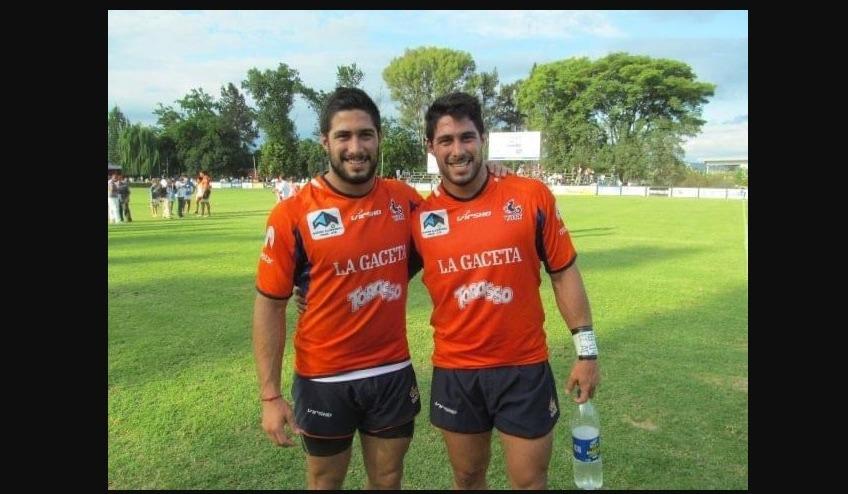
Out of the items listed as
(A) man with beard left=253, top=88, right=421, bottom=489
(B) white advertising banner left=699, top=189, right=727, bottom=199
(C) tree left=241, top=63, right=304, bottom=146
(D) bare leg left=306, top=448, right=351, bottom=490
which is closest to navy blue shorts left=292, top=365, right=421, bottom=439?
(A) man with beard left=253, top=88, right=421, bottom=489

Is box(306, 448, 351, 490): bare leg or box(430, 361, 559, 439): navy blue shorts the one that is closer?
box(430, 361, 559, 439): navy blue shorts

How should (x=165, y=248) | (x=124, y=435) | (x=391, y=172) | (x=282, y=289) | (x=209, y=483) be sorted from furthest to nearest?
1. (x=391, y=172)
2. (x=165, y=248)
3. (x=124, y=435)
4. (x=209, y=483)
5. (x=282, y=289)

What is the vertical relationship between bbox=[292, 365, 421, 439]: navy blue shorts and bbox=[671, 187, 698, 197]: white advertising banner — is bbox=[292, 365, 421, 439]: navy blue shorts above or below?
below

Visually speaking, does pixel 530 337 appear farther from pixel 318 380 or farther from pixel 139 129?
pixel 139 129

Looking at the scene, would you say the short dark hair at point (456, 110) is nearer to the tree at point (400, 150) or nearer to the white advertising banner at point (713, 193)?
the white advertising banner at point (713, 193)

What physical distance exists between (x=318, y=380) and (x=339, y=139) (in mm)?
1310

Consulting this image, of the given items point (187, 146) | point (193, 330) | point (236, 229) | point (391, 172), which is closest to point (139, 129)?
point (187, 146)

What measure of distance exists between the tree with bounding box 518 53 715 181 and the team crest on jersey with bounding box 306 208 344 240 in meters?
61.4

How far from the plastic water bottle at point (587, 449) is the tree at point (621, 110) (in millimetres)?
59735

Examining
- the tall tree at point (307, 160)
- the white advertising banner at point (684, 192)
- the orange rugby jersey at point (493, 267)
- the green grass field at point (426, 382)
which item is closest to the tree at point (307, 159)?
the tall tree at point (307, 160)

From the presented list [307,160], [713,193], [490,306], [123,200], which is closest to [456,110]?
[490,306]

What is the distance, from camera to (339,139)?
10.3ft

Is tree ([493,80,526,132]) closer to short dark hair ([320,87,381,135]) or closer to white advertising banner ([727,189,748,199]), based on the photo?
white advertising banner ([727,189,748,199])

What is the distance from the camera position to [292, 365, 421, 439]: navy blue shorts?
10.4 feet
